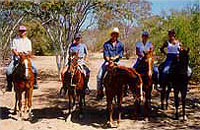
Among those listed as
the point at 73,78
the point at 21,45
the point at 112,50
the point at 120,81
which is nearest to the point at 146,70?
the point at 120,81

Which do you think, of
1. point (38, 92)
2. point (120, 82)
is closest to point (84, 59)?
point (120, 82)

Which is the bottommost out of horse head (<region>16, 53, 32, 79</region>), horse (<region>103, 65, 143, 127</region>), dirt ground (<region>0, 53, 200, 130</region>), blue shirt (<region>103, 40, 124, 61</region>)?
dirt ground (<region>0, 53, 200, 130</region>)

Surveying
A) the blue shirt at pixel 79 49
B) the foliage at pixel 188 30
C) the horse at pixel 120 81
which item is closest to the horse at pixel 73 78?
the blue shirt at pixel 79 49

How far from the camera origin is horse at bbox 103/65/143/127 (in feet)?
25.7

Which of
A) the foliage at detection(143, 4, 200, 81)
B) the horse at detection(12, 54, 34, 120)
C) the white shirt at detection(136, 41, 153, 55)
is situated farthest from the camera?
the foliage at detection(143, 4, 200, 81)

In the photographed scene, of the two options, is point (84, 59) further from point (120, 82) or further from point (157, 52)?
point (157, 52)

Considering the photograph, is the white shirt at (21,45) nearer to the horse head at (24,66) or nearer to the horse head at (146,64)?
the horse head at (24,66)

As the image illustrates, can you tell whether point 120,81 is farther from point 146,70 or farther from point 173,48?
point 173,48

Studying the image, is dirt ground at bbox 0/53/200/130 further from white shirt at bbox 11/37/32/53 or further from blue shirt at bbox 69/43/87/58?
white shirt at bbox 11/37/32/53

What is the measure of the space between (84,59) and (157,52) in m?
9.06

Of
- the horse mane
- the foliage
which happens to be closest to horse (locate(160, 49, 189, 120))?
the horse mane

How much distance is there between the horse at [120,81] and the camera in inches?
308

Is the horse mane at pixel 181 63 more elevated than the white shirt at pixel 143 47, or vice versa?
the white shirt at pixel 143 47

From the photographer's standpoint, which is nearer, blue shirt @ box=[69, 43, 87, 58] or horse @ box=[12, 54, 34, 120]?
horse @ box=[12, 54, 34, 120]
